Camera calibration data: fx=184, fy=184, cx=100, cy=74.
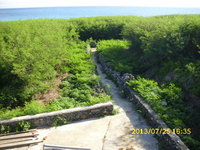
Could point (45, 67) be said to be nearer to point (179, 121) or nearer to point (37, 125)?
point (37, 125)

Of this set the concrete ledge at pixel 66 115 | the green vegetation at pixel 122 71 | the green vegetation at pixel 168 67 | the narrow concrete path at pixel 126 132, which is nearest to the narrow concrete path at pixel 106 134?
the narrow concrete path at pixel 126 132

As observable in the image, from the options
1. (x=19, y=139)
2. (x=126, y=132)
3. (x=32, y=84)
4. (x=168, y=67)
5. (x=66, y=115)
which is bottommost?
(x=19, y=139)

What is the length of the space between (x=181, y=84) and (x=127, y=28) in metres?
8.01

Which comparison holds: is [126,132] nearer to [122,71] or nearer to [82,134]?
[82,134]

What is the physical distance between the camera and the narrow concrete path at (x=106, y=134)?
6.31 meters

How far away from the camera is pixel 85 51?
15758 mm

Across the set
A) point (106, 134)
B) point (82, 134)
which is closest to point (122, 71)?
point (106, 134)

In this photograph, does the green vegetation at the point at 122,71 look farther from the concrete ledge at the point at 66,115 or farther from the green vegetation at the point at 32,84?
the concrete ledge at the point at 66,115

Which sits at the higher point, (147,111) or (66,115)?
(147,111)

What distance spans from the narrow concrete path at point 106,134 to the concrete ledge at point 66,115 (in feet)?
0.86

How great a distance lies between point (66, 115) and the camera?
301 inches

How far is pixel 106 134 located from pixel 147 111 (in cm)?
199

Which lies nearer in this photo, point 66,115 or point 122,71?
point 66,115

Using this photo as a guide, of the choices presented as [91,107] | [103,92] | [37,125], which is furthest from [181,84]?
[37,125]
